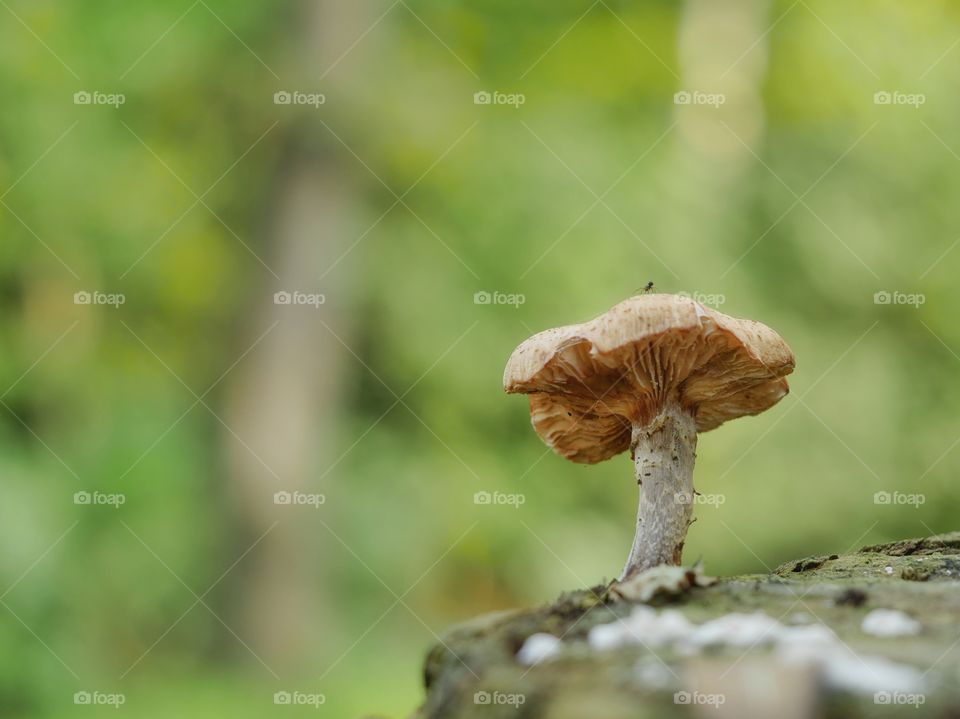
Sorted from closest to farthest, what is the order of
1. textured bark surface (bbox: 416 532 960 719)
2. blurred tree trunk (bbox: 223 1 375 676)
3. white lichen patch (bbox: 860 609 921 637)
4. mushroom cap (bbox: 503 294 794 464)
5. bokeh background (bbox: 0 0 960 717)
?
Answer: textured bark surface (bbox: 416 532 960 719)
white lichen patch (bbox: 860 609 921 637)
mushroom cap (bbox: 503 294 794 464)
blurred tree trunk (bbox: 223 1 375 676)
bokeh background (bbox: 0 0 960 717)

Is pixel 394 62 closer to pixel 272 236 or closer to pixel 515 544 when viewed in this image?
pixel 272 236

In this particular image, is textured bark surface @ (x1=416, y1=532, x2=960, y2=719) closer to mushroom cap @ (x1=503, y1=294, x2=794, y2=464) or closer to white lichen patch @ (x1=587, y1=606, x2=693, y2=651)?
white lichen patch @ (x1=587, y1=606, x2=693, y2=651)

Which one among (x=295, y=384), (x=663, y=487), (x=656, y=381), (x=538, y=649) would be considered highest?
(x=656, y=381)

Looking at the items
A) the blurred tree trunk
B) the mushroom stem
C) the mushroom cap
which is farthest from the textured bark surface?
the blurred tree trunk

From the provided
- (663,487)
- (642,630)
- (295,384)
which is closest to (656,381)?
(663,487)

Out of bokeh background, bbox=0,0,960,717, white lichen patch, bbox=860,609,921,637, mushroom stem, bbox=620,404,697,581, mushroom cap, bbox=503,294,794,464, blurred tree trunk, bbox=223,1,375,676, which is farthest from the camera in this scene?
bokeh background, bbox=0,0,960,717

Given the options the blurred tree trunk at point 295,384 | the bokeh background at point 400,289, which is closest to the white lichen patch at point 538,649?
the bokeh background at point 400,289

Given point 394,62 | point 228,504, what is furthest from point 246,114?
point 228,504

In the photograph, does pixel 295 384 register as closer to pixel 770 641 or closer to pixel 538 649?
pixel 538 649
